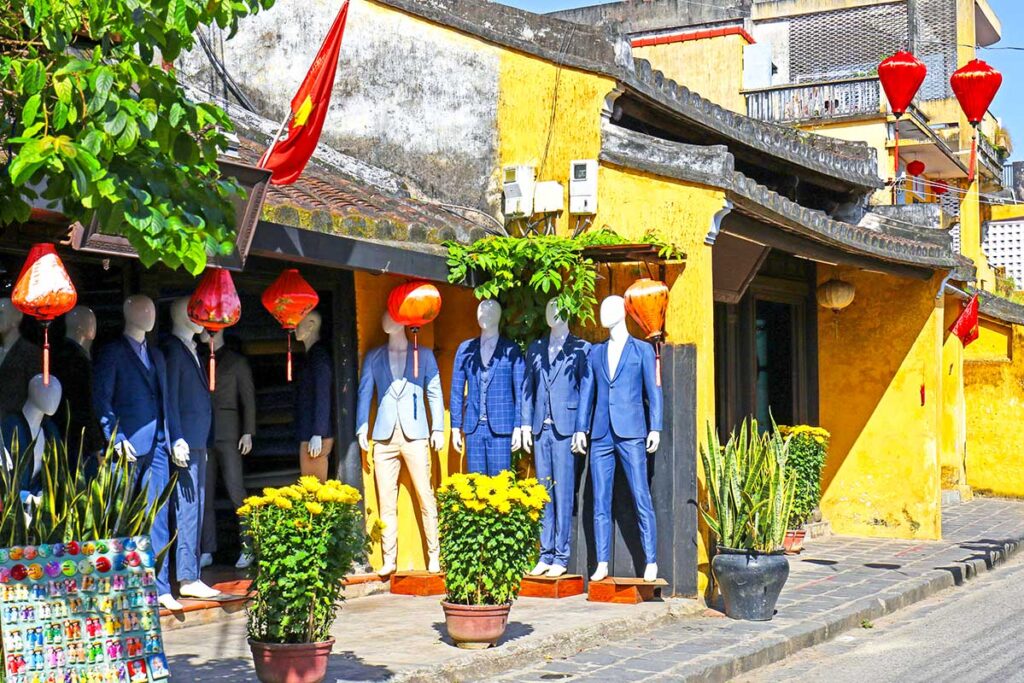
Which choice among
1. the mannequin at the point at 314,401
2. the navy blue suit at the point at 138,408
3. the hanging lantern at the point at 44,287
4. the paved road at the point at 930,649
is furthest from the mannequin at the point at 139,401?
the paved road at the point at 930,649

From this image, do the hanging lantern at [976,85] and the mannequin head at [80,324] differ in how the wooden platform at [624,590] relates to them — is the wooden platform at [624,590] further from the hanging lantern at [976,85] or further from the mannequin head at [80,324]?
the hanging lantern at [976,85]

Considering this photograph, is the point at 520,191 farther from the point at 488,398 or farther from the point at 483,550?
the point at 483,550

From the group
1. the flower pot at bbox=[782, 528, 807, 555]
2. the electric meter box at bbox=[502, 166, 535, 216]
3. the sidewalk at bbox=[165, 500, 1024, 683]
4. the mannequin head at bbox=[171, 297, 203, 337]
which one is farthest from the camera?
the flower pot at bbox=[782, 528, 807, 555]

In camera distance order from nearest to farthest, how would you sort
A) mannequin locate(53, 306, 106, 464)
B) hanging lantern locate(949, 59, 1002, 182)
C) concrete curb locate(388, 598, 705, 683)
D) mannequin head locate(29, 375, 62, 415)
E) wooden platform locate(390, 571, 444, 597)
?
concrete curb locate(388, 598, 705, 683)
mannequin head locate(29, 375, 62, 415)
mannequin locate(53, 306, 106, 464)
wooden platform locate(390, 571, 444, 597)
hanging lantern locate(949, 59, 1002, 182)

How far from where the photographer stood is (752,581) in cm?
1032

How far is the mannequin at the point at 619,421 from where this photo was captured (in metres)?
10.7

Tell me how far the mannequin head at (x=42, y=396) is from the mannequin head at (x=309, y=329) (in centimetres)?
265

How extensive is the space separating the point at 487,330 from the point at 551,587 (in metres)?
2.18

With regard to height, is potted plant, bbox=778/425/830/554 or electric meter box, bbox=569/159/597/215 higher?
electric meter box, bbox=569/159/597/215

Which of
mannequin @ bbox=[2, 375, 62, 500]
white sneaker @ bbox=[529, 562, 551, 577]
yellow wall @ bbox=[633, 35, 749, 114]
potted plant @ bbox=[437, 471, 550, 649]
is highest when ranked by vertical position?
yellow wall @ bbox=[633, 35, 749, 114]

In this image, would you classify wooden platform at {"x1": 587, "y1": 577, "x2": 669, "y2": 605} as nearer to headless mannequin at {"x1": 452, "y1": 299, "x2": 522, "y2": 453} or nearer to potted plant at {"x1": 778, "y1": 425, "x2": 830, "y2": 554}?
headless mannequin at {"x1": 452, "y1": 299, "x2": 522, "y2": 453}

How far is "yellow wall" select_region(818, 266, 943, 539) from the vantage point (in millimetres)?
15531

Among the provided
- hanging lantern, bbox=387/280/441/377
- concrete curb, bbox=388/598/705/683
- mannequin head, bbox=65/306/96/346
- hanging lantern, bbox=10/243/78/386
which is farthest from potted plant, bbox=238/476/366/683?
Result: hanging lantern, bbox=387/280/441/377

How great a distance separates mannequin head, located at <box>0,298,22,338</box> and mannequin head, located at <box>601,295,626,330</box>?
446 cm
